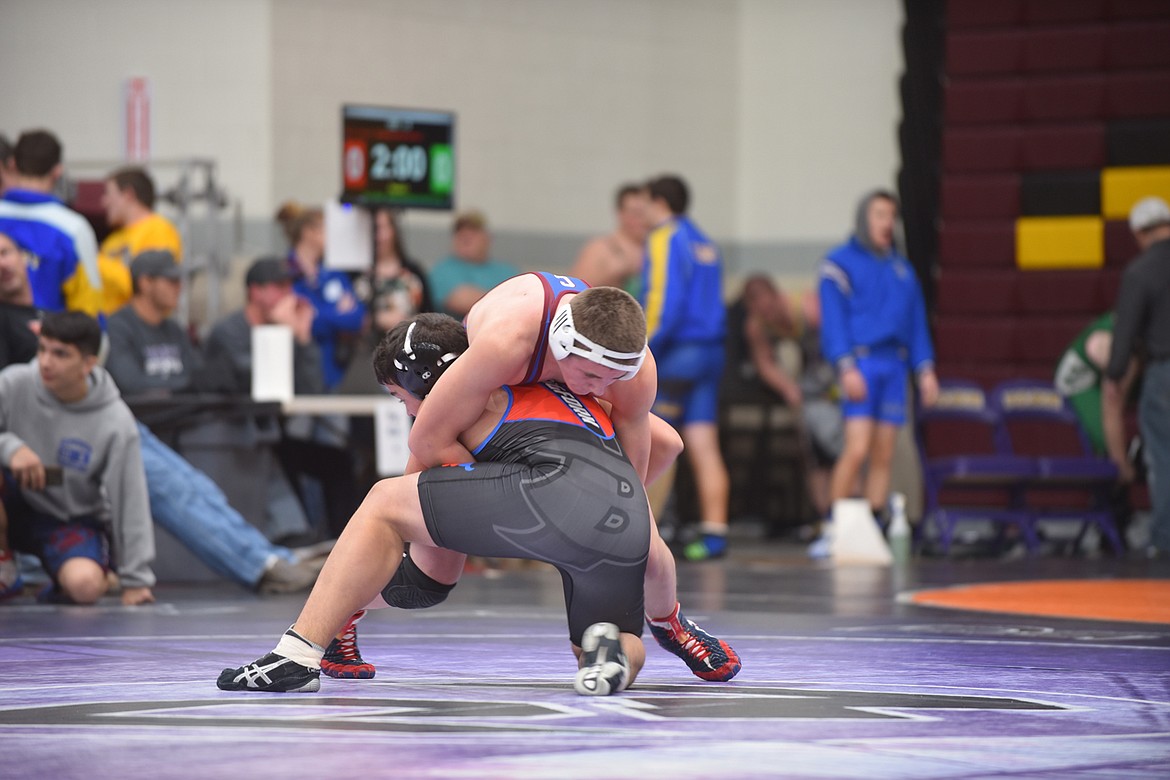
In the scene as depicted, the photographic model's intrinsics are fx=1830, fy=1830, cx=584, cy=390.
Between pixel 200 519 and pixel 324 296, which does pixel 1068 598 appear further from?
pixel 324 296

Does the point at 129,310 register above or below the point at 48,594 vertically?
above

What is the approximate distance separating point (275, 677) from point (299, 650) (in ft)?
0.22

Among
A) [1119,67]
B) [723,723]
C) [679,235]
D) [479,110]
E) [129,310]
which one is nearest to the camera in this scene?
[723,723]

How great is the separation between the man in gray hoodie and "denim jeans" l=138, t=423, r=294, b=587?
28 cm

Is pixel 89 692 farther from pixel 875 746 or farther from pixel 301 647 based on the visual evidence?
Result: pixel 875 746

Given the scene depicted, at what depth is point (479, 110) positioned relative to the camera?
12711 millimetres

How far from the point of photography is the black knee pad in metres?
3.74

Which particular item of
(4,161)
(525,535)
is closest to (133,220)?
(4,161)

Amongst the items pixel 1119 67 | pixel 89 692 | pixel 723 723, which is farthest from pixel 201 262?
pixel 723 723

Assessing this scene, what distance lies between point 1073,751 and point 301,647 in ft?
4.68

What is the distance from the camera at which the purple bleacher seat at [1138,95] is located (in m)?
11.0

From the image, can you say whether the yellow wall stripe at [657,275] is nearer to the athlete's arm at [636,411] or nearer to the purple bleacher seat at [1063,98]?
the purple bleacher seat at [1063,98]

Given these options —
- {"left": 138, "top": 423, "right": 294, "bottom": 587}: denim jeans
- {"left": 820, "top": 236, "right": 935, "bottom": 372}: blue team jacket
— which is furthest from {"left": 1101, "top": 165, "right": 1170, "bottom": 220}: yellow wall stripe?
{"left": 138, "top": 423, "right": 294, "bottom": 587}: denim jeans

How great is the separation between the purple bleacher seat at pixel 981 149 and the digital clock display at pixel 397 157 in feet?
13.2
